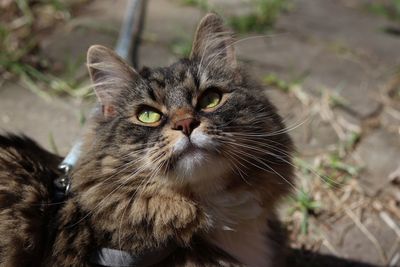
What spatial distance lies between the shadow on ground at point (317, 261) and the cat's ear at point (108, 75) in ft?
3.43

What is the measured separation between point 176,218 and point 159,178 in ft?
0.47

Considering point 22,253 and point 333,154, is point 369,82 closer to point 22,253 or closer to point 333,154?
point 333,154

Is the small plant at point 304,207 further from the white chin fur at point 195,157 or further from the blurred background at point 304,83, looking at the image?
the white chin fur at point 195,157

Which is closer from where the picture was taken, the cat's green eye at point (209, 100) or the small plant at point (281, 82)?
the cat's green eye at point (209, 100)

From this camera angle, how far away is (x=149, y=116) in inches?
73.4

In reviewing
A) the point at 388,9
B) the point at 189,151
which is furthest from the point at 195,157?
the point at 388,9

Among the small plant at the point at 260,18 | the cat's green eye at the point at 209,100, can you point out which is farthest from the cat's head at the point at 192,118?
the small plant at the point at 260,18

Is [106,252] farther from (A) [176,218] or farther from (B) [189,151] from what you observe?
(B) [189,151]

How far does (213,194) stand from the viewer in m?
1.83

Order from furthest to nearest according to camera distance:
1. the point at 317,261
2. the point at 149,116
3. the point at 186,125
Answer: the point at 317,261, the point at 149,116, the point at 186,125

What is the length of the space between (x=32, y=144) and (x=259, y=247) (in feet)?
3.08

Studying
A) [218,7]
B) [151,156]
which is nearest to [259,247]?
[151,156]

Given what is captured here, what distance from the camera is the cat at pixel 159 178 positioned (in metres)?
1.73

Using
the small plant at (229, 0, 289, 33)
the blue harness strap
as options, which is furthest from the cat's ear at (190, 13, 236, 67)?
the small plant at (229, 0, 289, 33)
